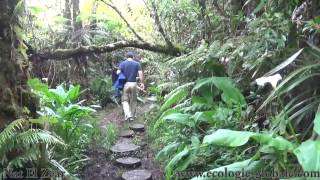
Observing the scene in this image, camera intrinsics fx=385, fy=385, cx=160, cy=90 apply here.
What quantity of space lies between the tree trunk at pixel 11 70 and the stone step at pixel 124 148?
6.98 feet

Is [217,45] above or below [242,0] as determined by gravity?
below

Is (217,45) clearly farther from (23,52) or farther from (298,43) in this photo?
(23,52)

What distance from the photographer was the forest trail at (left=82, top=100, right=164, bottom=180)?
16.8 feet

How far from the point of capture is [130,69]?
336 inches

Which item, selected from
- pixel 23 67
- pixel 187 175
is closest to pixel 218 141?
pixel 187 175

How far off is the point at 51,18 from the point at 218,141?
28.9 feet

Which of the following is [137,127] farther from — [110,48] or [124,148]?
[110,48]

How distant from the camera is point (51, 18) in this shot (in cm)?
1002

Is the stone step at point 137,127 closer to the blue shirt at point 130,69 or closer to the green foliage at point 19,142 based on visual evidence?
the blue shirt at point 130,69

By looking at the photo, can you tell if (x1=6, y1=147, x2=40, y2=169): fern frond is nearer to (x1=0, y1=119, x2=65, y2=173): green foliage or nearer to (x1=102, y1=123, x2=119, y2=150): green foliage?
(x1=0, y1=119, x2=65, y2=173): green foliage

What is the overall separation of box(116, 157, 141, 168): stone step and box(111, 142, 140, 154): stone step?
0.38 metres

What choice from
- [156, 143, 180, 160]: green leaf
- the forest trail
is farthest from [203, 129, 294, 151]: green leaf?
the forest trail

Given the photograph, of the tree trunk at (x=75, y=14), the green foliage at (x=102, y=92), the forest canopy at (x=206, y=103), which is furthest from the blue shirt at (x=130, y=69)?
the tree trunk at (x=75, y=14)

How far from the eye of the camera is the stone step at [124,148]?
6.10 meters
